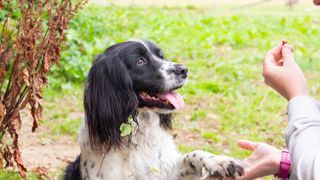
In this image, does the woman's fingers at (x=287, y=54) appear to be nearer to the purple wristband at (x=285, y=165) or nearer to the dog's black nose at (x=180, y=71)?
the purple wristband at (x=285, y=165)

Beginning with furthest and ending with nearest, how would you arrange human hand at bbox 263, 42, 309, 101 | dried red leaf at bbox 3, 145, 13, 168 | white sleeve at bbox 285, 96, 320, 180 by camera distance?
dried red leaf at bbox 3, 145, 13, 168, human hand at bbox 263, 42, 309, 101, white sleeve at bbox 285, 96, 320, 180

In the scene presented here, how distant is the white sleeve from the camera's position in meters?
2.30

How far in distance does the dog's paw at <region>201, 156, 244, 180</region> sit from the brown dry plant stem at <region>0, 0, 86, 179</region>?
124 centimetres

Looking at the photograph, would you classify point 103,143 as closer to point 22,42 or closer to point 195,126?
point 22,42

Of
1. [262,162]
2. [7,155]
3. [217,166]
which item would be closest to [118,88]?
[217,166]

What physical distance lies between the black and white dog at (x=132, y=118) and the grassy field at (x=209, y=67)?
5.65 feet

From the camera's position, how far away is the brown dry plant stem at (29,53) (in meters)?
3.92

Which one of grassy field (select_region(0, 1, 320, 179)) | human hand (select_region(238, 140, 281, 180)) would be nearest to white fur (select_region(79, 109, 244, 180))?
human hand (select_region(238, 140, 281, 180))

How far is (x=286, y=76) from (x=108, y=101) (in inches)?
55.6

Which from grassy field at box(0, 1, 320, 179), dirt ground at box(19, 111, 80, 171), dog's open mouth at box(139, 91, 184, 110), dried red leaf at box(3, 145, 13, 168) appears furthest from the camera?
grassy field at box(0, 1, 320, 179)

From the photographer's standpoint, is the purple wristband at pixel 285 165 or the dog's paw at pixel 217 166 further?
the dog's paw at pixel 217 166

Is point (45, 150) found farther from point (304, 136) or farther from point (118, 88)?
point (304, 136)

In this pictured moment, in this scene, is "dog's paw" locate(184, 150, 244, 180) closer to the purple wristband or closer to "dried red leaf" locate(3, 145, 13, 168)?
the purple wristband

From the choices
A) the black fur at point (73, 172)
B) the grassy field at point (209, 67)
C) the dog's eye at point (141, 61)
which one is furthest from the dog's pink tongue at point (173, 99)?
the grassy field at point (209, 67)
